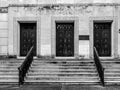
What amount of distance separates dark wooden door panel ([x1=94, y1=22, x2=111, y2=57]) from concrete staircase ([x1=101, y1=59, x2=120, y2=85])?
213 cm

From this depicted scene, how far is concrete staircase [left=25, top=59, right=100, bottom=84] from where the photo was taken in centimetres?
980

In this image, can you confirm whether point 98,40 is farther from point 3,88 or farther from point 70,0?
point 3,88

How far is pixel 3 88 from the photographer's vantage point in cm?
858

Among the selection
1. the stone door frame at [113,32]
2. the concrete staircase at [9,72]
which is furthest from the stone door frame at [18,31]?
the stone door frame at [113,32]

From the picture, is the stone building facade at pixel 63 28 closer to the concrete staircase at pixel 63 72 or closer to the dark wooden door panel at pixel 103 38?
the dark wooden door panel at pixel 103 38

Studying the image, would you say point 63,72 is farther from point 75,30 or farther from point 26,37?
point 26,37

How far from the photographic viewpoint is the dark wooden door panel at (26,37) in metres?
13.8

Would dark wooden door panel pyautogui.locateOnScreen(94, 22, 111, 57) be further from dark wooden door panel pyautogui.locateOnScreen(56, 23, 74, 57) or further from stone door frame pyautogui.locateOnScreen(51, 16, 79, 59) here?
dark wooden door panel pyautogui.locateOnScreen(56, 23, 74, 57)

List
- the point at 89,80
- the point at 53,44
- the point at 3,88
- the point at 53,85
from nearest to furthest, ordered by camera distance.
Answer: the point at 3,88, the point at 53,85, the point at 89,80, the point at 53,44

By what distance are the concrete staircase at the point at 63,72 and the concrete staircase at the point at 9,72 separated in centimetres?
75

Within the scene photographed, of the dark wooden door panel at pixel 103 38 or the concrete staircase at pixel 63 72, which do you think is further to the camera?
the dark wooden door panel at pixel 103 38

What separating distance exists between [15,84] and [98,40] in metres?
7.13

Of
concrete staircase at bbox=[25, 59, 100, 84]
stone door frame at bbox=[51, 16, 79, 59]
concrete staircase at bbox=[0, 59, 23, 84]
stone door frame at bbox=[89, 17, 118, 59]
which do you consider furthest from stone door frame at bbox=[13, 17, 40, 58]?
stone door frame at bbox=[89, 17, 118, 59]

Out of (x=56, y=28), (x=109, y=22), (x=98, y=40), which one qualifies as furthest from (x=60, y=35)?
(x=109, y=22)
